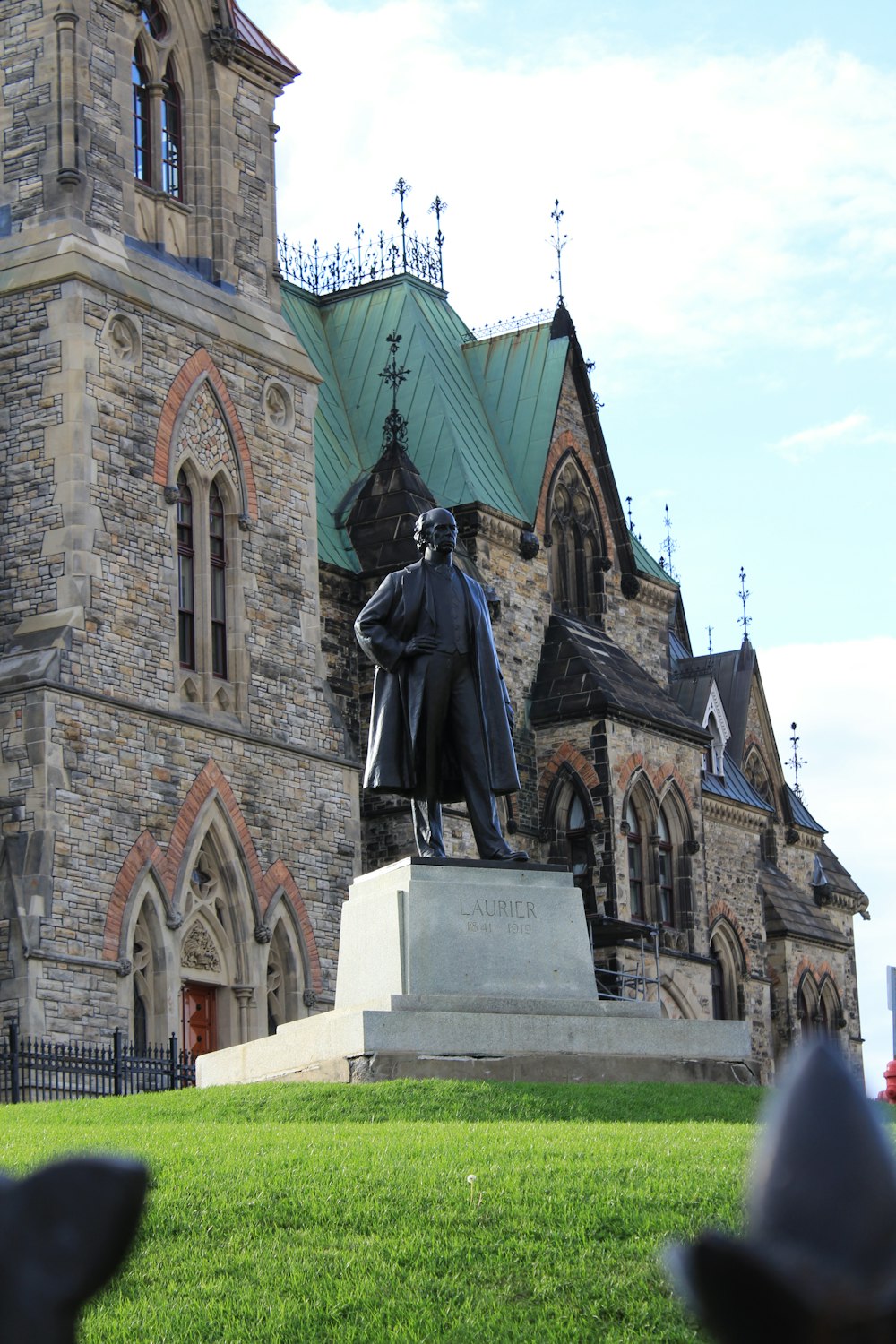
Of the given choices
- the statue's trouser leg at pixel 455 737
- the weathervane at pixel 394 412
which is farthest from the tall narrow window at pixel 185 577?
the statue's trouser leg at pixel 455 737

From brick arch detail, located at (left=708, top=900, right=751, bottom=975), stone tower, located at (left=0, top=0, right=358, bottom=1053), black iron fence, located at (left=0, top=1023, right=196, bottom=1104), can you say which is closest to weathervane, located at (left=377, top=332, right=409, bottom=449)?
stone tower, located at (left=0, top=0, right=358, bottom=1053)

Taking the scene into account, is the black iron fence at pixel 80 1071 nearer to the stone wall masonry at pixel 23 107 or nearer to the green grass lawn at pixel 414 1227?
the green grass lawn at pixel 414 1227

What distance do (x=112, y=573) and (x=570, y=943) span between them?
519 inches

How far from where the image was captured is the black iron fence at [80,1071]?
22.2 m

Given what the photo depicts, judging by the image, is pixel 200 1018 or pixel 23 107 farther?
pixel 23 107

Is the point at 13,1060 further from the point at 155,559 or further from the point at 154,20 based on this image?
the point at 154,20

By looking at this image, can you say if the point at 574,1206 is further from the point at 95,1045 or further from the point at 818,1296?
the point at 95,1045

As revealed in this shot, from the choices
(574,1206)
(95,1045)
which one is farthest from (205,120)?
(574,1206)

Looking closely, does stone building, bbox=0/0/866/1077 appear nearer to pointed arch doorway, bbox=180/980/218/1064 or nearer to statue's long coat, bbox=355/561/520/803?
pointed arch doorway, bbox=180/980/218/1064

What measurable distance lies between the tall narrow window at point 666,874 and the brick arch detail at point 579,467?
17.6ft

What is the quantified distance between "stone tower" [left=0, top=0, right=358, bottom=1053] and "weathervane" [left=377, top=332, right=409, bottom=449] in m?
3.37

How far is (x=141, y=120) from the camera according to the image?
30.4 metres

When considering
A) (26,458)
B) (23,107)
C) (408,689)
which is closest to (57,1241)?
(408,689)

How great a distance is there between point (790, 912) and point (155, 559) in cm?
2096
